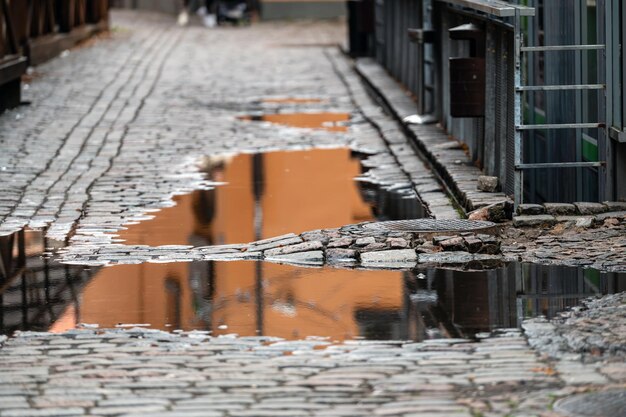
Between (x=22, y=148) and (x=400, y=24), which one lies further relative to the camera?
(x=400, y=24)

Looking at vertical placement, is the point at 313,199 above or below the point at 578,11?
below

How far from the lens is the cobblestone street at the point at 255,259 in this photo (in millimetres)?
6605

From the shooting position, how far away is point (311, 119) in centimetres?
1950

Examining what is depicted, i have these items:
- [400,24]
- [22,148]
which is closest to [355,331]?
[22,148]

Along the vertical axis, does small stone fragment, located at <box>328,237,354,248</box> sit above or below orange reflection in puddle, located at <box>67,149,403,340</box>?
above

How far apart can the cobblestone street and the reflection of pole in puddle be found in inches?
10.3

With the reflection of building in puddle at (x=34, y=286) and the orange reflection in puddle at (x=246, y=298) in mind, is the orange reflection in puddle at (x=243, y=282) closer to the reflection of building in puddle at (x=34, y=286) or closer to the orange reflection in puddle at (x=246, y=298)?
the orange reflection in puddle at (x=246, y=298)

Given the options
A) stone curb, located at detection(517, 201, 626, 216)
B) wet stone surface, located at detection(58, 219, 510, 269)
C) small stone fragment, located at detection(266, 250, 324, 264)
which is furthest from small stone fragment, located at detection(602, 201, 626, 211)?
small stone fragment, located at detection(266, 250, 324, 264)

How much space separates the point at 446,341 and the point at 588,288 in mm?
1522

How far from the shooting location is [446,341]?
25.1 feet

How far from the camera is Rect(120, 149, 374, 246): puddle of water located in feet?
37.1

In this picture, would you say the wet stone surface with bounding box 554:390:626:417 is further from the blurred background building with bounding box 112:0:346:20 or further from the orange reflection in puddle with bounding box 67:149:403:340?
the blurred background building with bounding box 112:0:346:20

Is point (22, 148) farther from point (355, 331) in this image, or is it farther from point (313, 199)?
point (355, 331)

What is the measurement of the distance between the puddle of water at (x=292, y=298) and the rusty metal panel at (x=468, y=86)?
364 centimetres
